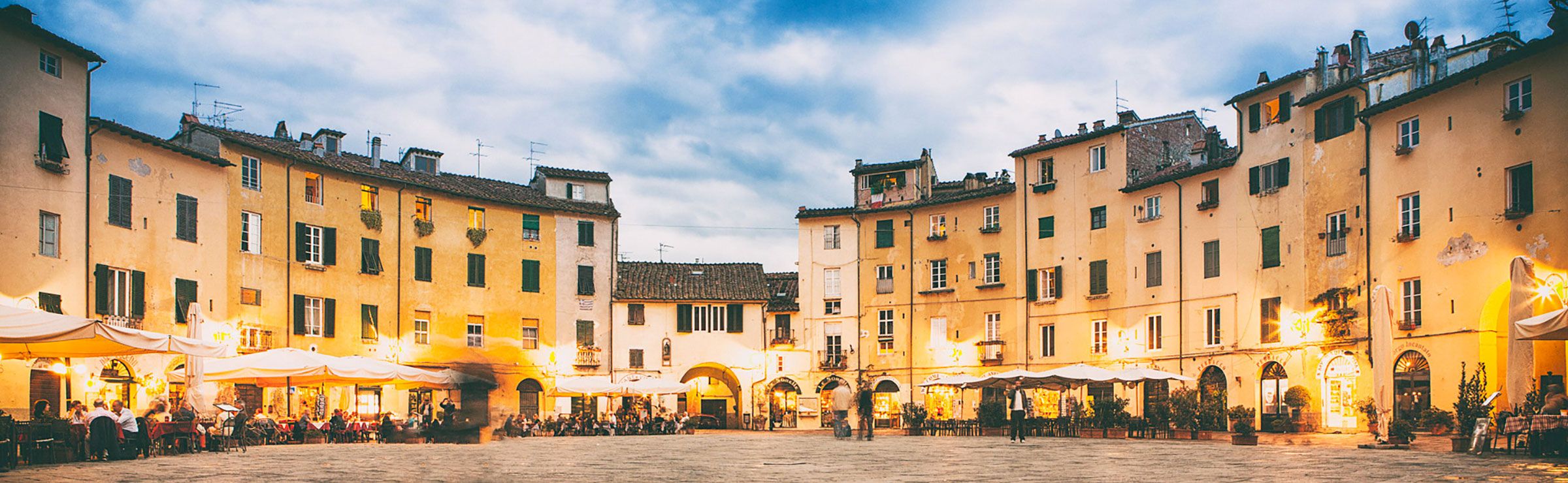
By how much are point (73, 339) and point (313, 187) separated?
102 feet

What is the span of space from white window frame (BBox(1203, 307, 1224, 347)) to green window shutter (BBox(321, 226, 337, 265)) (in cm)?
3145

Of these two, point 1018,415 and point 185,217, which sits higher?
point 185,217

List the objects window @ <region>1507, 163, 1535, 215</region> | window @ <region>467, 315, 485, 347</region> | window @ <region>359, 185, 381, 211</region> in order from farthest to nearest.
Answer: window @ <region>467, 315, 485, 347</region>
window @ <region>359, 185, 381, 211</region>
window @ <region>1507, 163, 1535, 215</region>

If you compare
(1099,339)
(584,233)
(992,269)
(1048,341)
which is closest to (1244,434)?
(1099,339)

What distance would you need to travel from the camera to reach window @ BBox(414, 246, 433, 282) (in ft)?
180

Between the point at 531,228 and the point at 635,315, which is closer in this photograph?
the point at 531,228

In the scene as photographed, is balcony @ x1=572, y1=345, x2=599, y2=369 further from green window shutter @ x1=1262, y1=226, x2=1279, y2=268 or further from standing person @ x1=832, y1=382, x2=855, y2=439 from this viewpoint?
green window shutter @ x1=1262, y1=226, x2=1279, y2=268

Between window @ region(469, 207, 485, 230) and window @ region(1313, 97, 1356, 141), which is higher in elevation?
window @ region(1313, 97, 1356, 141)

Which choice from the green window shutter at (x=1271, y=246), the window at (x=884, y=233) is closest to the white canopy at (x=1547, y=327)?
the green window shutter at (x=1271, y=246)

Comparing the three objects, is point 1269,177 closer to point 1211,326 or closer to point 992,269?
point 1211,326

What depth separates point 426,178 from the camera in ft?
189

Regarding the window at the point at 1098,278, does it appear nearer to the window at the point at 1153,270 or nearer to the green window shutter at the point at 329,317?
the window at the point at 1153,270

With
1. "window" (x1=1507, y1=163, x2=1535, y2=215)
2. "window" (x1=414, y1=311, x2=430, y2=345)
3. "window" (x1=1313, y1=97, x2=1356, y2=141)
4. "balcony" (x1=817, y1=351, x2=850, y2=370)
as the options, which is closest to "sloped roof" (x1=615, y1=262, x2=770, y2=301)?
"balcony" (x1=817, y1=351, x2=850, y2=370)

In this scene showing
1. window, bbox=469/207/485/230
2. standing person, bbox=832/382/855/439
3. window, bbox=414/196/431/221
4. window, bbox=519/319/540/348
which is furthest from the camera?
window, bbox=519/319/540/348
